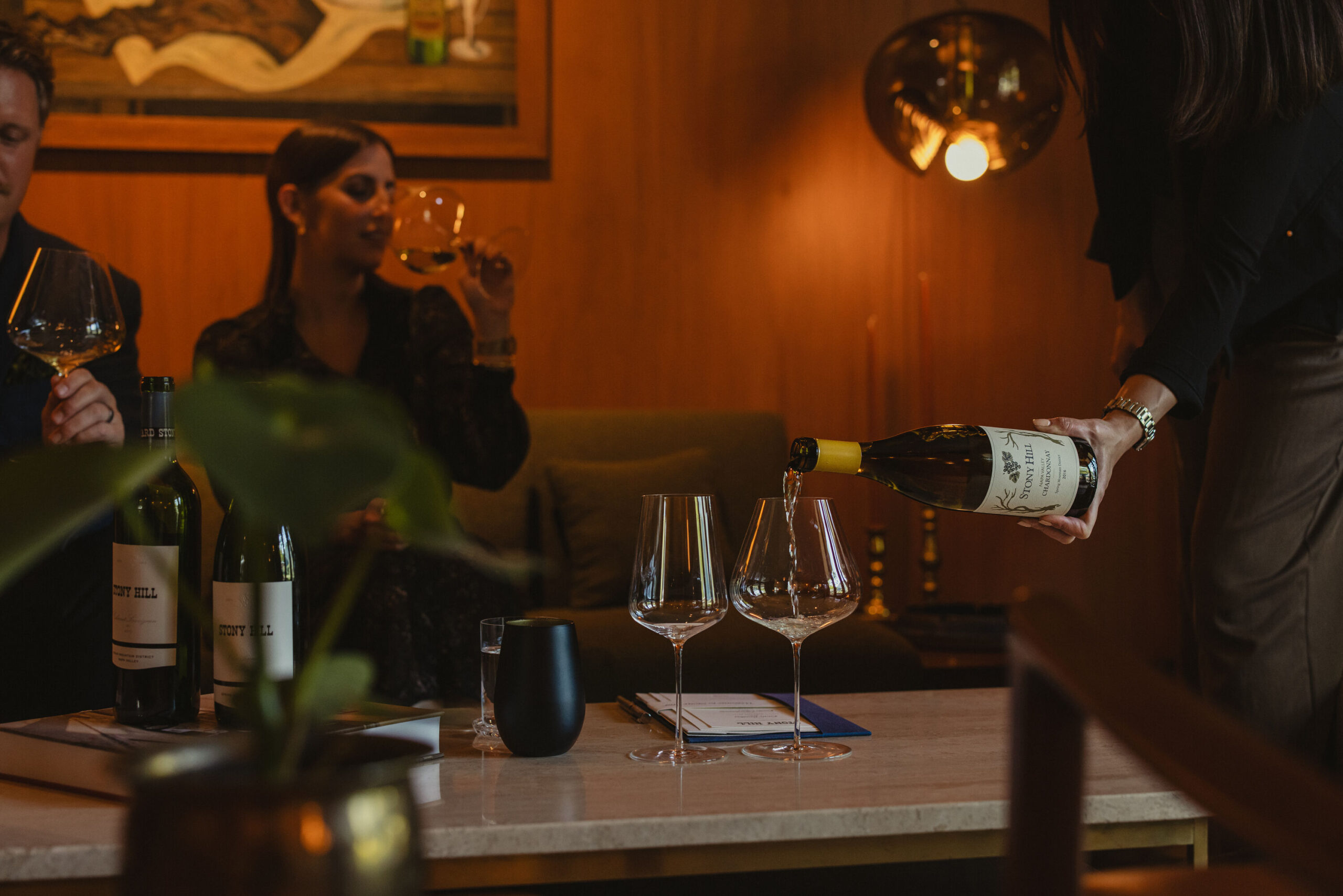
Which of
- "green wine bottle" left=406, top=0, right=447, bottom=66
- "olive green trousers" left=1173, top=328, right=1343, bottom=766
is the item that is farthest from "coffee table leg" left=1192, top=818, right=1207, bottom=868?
"green wine bottle" left=406, top=0, right=447, bottom=66

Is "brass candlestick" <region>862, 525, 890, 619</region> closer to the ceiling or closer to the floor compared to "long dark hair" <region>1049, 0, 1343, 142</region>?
closer to the floor

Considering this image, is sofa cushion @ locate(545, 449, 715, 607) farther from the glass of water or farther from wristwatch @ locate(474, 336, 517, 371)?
the glass of water

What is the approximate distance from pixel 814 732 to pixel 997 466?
13.5 inches

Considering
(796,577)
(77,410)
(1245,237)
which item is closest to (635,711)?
(796,577)

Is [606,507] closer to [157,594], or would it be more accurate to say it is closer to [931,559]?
[931,559]

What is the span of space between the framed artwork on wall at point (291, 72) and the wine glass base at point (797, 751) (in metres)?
2.38

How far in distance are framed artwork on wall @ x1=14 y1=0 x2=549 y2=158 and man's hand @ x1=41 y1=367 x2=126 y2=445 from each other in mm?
1774

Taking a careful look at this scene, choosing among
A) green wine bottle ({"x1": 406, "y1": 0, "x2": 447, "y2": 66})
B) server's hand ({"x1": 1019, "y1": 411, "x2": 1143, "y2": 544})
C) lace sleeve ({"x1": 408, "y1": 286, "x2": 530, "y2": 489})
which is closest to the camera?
server's hand ({"x1": 1019, "y1": 411, "x2": 1143, "y2": 544})

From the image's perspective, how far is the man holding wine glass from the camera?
4.93ft

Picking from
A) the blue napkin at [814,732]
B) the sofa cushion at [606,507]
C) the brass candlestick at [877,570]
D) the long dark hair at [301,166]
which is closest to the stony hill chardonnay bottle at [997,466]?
the blue napkin at [814,732]

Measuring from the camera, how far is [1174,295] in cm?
142

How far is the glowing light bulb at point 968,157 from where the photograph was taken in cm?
273

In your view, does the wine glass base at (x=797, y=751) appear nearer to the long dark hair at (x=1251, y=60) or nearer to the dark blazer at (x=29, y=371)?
the long dark hair at (x=1251, y=60)

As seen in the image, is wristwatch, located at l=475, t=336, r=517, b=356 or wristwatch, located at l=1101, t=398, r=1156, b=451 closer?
wristwatch, located at l=1101, t=398, r=1156, b=451
